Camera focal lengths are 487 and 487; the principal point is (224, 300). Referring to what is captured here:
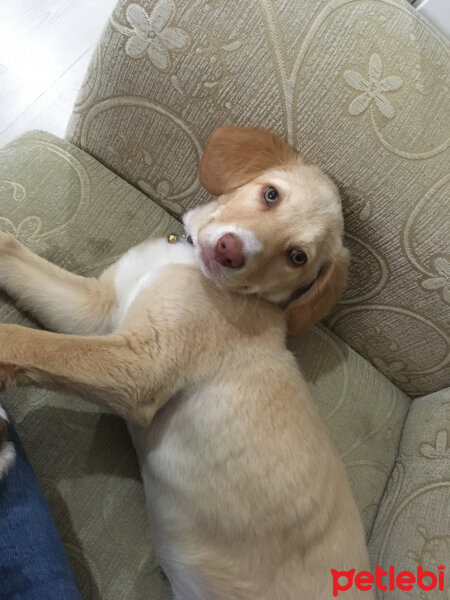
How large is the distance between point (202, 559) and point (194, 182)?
1088 millimetres

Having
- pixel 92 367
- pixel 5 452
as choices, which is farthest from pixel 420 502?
pixel 5 452

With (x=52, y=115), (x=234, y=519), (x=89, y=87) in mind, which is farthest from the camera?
(x=52, y=115)

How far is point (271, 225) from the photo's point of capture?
1.25m

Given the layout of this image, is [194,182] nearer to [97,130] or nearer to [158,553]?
[97,130]

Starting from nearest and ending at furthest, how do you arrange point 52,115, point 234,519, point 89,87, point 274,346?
1. point 234,519
2. point 274,346
3. point 89,87
4. point 52,115

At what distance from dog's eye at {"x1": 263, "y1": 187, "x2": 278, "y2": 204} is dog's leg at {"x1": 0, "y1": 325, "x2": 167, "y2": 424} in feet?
1.59

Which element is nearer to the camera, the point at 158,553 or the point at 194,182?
the point at 158,553

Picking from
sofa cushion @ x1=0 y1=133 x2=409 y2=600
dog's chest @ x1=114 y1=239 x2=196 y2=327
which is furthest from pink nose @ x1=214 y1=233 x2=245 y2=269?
sofa cushion @ x1=0 y1=133 x2=409 y2=600

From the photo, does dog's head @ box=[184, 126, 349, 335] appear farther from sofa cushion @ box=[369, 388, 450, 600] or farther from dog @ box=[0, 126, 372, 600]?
sofa cushion @ box=[369, 388, 450, 600]

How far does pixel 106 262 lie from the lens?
59.4 inches

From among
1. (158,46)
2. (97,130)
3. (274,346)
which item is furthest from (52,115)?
(274,346)

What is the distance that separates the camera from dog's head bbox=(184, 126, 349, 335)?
122 cm

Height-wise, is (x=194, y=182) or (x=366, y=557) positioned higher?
(x=194, y=182)

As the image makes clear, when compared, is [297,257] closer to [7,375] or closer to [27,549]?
[7,375]
